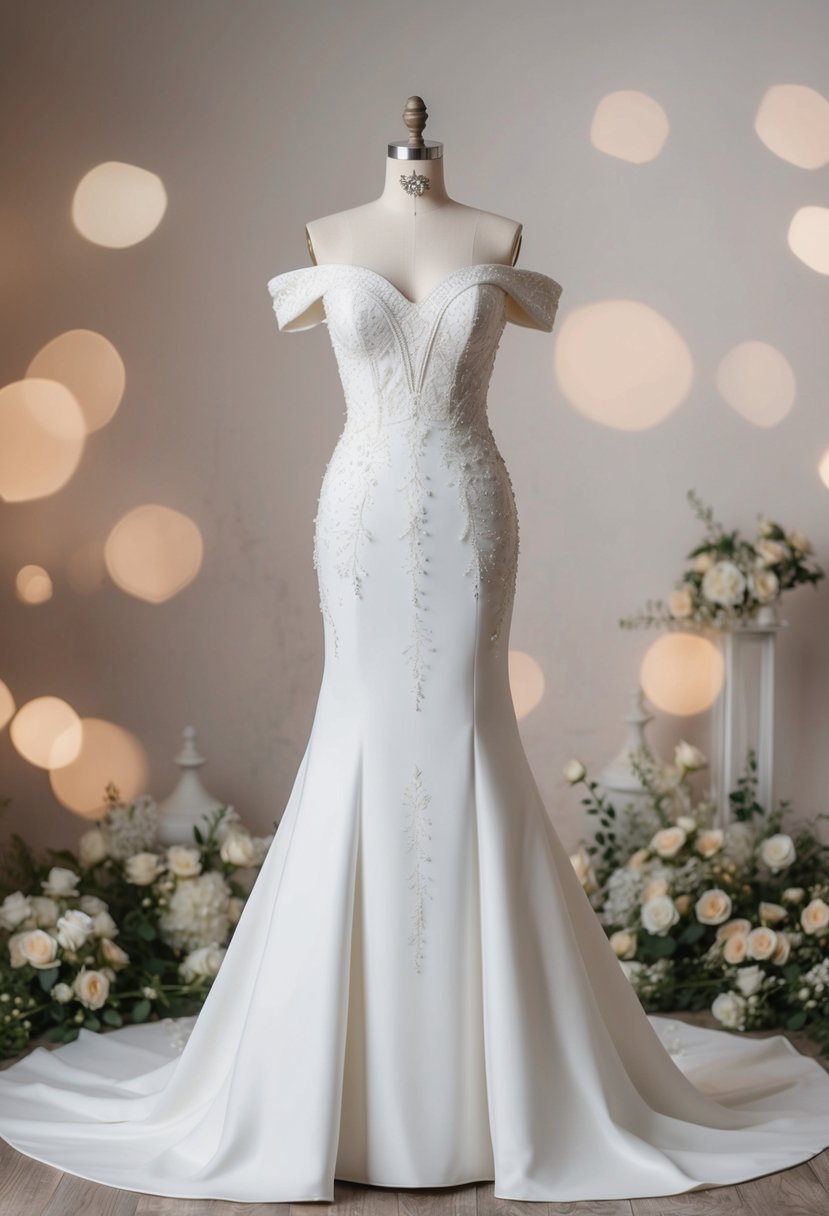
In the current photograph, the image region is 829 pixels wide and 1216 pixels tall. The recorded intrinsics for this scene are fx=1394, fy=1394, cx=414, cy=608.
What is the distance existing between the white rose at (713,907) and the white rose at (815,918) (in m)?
0.20

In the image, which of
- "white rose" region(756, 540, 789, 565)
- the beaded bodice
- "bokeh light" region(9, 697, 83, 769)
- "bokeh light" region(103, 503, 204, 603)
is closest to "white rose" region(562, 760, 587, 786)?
"white rose" region(756, 540, 789, 565)

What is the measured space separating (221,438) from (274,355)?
1.01 feet

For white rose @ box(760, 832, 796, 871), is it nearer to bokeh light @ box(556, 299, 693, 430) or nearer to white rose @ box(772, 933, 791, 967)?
white rose @ box(772, 933, 791, 967)

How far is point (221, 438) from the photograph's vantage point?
438 cm

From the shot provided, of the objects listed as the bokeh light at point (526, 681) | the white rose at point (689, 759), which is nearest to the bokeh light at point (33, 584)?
the bokeh light at point (526, 681)

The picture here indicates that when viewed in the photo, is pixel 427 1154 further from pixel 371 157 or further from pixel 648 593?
pixel 371 157

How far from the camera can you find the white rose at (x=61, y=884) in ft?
12.0

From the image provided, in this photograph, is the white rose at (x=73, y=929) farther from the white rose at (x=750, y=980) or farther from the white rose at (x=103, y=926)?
the white rose at (x=750, y=980)

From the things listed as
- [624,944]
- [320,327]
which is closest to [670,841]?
[624,944]

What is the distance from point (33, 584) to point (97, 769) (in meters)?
0.62

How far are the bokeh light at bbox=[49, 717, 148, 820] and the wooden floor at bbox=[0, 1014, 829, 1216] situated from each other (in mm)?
1802

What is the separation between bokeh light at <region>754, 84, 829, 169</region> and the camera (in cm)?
436

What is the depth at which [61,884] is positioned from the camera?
3.65m

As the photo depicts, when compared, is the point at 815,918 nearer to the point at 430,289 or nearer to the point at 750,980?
the point at 750,980
